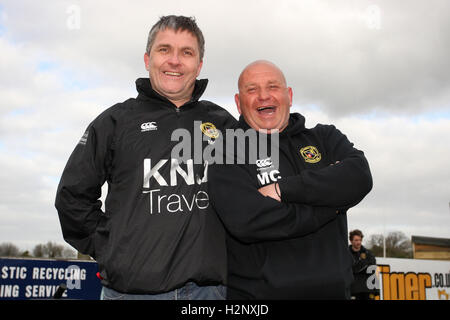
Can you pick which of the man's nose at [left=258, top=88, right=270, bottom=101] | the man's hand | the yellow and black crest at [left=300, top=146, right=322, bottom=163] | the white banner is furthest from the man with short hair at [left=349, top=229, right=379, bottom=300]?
the man's hand

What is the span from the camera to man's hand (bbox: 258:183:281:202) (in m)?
2.91

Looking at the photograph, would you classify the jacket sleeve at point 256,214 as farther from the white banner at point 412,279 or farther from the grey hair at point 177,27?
the white banner at point 412,279

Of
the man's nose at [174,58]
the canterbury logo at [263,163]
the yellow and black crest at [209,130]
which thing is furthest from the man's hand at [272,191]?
the man's nose at [174,58]

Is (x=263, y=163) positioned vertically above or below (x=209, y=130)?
below

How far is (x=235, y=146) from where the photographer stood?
123 inches

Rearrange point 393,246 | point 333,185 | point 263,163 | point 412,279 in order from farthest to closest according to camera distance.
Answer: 1. point 393,246
2. point 412,279
3. point 263,163
4. point 333,185

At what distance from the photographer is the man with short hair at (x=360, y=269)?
38.2ft

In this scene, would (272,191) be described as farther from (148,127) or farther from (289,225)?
(148,127)

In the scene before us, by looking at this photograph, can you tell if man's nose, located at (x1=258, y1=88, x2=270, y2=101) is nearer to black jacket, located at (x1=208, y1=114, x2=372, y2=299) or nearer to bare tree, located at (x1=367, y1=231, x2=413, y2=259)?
black jacket, located at (x1=208, y1=114, x2=372, y2=299)

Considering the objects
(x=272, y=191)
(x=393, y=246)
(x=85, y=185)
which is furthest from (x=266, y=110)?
(x=393, y=246)

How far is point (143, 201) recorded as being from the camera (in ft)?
9.18

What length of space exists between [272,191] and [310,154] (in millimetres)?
515
